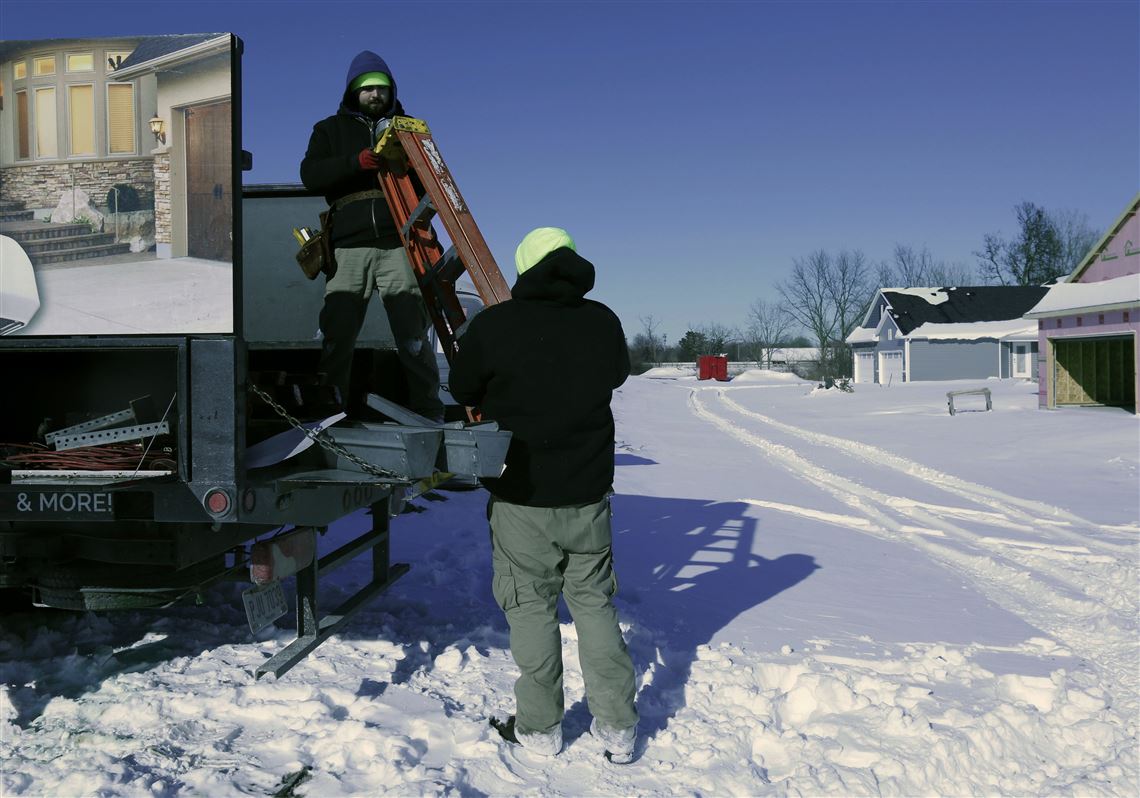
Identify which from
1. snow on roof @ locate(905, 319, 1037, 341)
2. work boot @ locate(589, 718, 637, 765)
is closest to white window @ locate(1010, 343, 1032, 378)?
snow on roof @ locate(905, 319, 1037, 341)

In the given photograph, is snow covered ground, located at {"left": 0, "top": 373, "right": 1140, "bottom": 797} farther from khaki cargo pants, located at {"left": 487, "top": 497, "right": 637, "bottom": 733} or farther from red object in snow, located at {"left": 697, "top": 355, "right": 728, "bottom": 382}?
red object in snow, located at {"left": 697, "top": 355, "right": 728, "bottom": 382}

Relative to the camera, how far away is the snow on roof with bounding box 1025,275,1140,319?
19031mm

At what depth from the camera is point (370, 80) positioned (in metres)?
4.50

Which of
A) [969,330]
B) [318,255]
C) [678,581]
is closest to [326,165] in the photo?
[318,255]

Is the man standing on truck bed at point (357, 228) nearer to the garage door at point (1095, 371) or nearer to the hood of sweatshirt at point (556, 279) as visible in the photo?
the hood of sweatshirt at point (556, 279)

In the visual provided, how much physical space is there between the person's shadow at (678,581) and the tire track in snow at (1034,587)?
1165 mm

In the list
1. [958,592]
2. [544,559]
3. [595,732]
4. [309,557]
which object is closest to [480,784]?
[595,732]

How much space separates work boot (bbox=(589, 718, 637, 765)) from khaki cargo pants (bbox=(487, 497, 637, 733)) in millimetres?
21

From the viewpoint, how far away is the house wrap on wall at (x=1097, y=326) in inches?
768

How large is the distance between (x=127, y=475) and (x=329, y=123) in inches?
89.5

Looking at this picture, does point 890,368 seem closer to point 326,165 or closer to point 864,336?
point 864,336

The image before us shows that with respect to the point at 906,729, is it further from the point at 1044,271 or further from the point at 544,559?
the point at 1044,271

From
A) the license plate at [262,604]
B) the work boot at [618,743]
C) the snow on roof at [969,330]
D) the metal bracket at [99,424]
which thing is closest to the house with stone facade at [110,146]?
the metal bracket at [99,424]

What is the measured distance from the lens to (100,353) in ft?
12.6
